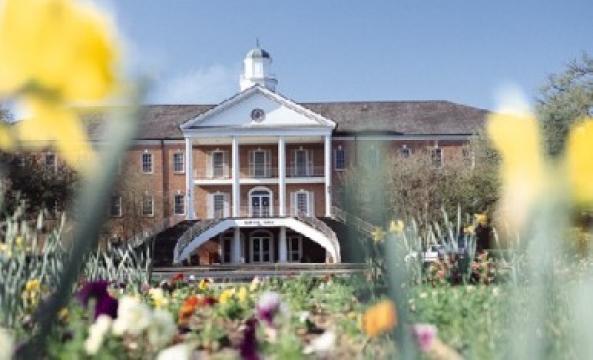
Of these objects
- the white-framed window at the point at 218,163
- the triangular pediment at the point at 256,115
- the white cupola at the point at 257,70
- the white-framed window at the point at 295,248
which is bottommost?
the white-framed window at the point at 295,248

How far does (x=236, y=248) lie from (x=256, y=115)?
6.93m

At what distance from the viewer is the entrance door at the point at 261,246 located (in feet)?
135

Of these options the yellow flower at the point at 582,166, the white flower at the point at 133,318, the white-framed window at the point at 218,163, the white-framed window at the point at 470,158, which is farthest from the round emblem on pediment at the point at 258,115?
the yellow flower at the point at 582,166

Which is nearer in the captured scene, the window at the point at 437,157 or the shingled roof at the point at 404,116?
the window at the point at 437,157

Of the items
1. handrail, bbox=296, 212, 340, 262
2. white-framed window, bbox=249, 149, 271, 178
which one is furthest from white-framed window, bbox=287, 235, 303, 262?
white-framed window, bbox=249, 149, 271, 178

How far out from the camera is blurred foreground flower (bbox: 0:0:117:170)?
49 cm

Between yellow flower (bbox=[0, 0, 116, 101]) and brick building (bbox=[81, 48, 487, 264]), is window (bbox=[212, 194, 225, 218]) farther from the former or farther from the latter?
yellow flower (bbox=[0, 0, 116, 101])

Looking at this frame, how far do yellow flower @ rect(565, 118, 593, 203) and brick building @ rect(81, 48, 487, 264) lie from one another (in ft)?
121

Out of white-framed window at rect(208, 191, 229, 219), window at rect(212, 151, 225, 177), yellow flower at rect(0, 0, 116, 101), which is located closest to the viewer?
yellow flower at rect(0, 0, 116, 101)

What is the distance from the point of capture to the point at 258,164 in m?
42.8

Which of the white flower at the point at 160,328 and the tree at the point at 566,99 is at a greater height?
the tree at the point at 566,99

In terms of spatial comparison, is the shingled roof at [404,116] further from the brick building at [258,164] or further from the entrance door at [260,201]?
the entrance door at [260,201]

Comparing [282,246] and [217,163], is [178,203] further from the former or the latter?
[282,246]

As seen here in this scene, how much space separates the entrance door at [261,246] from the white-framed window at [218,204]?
2197 mm
